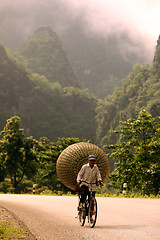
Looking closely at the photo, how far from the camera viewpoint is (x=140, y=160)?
75.3 ft

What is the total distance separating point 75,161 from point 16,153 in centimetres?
1714

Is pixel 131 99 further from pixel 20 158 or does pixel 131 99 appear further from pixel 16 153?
pixel 16 153

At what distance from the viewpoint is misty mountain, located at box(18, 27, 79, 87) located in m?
154

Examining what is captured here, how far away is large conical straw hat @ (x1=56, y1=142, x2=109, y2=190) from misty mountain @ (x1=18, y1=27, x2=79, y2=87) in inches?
5315

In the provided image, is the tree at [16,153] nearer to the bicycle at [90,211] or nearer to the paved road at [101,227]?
the paved road at [101,227]

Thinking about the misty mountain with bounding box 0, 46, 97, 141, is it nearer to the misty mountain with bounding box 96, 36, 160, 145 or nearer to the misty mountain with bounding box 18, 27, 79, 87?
the misty mountain with bounding box 96, 36, 160, 145

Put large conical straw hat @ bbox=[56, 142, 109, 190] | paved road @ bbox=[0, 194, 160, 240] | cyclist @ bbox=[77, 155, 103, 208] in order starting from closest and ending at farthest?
paved road @ bbox=[0, 194, 160, 240] < cyclist @ bbox=[77, 155, 103, 208] < large conical straw hat @ bbox=[56, 142, 109, 190]

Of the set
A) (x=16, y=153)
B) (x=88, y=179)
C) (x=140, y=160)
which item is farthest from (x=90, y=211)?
(x=16, y=153)

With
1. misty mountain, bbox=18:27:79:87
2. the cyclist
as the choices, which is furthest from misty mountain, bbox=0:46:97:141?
the cyclist

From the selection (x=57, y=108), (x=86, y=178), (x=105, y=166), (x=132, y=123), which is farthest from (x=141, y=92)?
(x=86, y=178)

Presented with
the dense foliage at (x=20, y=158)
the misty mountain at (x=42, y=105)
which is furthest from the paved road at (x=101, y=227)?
the misty mountain at (x=42, y=105)

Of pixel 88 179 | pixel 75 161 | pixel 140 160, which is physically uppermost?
pixel 140 160

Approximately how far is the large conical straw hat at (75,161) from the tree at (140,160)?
4.83 m

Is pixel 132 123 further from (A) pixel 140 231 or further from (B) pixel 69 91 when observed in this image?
(B) pixel 69 91
